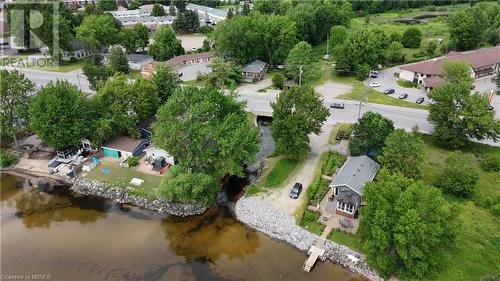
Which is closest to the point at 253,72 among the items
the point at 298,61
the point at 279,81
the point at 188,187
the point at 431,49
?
the point at 279,81

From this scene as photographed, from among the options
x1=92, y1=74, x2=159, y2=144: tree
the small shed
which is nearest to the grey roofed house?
the small shed

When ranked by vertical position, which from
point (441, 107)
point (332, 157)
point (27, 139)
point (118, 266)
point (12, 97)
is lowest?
point (118, 266)

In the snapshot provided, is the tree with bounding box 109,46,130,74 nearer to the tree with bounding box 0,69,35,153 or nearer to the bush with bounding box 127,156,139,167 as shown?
the tree with bounding box 0,69,35,153

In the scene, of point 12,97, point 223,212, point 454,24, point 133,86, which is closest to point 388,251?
point 223,212

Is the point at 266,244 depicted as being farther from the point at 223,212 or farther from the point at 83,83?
the point at 83,83

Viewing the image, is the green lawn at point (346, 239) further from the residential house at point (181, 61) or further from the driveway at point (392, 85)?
A: the residential house at point (181, 61)
